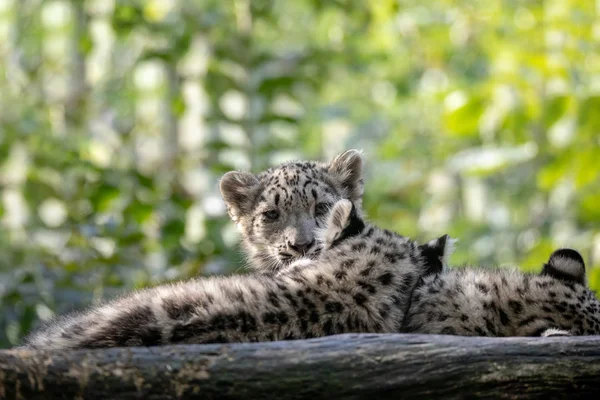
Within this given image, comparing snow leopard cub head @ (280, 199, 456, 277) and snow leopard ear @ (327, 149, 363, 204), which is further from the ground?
snow leopard ear @ (327, 149, 363, 204)

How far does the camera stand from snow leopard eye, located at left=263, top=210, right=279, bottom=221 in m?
7.59

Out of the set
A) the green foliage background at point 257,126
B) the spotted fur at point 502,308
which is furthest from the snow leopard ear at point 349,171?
the spotted fur at point 502,308

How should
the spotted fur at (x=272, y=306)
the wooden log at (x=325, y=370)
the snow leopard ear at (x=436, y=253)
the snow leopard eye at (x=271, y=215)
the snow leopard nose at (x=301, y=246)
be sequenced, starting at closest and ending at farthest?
the wooden log at (x=325, y=370) → the spotted fur at (x=272, y=306) → the snow leopard ear at (x=436, y=253) → the snow leopard nose at (x=301, y=246) → the snow leopard eye at (x=271, y=215)

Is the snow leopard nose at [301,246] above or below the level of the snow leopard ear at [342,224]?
above

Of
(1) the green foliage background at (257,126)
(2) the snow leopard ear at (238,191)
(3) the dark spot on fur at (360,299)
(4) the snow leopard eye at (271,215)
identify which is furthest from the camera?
(1) the green foliage background at (257,126)

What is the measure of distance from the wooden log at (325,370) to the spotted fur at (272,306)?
263 mm

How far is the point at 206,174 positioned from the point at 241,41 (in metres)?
2.24

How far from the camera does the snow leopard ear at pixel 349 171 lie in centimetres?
807

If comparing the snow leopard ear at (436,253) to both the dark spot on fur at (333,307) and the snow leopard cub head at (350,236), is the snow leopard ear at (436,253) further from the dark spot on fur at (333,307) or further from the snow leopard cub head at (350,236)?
the dark spot on fur at (333,307)

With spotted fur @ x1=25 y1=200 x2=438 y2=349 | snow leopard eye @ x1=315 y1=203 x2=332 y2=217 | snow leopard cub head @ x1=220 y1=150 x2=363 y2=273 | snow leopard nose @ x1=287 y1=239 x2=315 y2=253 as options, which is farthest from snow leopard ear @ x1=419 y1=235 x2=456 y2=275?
snow leopard eye @ x1=315 y1=203 x2=332 y2=217

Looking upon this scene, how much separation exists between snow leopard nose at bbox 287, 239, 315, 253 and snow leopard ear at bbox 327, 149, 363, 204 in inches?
48.6

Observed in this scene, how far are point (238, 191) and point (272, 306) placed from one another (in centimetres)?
383

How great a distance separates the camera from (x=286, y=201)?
24.6ft

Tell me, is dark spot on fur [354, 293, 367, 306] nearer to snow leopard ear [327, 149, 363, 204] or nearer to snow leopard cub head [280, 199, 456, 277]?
snow leopard cub head [280, 199, 456, 277]
